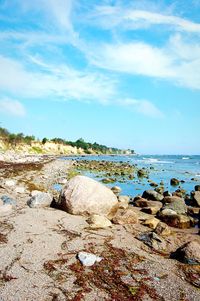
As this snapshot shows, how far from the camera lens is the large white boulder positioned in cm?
1076

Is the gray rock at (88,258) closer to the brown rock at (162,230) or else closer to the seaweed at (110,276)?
the seaweed at (110,276)

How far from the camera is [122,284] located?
564 centimetres

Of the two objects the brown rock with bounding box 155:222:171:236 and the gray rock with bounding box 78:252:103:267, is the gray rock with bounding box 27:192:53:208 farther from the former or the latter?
the gray rock with bounding box 78:252:103:267

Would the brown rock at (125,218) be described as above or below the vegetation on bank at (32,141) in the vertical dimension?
below

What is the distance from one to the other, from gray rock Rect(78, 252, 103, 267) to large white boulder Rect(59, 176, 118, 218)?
12.7ft

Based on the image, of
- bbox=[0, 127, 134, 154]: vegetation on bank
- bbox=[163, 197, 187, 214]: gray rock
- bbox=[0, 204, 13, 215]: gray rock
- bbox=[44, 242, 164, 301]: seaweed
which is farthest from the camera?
bbox=[0, 127, 134, 154]: vegetation on bank

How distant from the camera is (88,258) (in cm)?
662

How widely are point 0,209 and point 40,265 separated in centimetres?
472

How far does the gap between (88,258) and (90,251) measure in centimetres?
60

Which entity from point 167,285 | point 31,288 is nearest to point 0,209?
point 31,288

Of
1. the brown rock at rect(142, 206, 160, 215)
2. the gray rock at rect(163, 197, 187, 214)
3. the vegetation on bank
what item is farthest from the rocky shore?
the vegetation on bank

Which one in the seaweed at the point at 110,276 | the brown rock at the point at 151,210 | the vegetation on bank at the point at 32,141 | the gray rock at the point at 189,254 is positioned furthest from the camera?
the vegetation on bank at the point at 32,141

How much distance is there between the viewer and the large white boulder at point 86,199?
35.3ft

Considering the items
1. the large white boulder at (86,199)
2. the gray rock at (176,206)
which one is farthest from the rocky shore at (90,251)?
the gray rock at (176,206)
